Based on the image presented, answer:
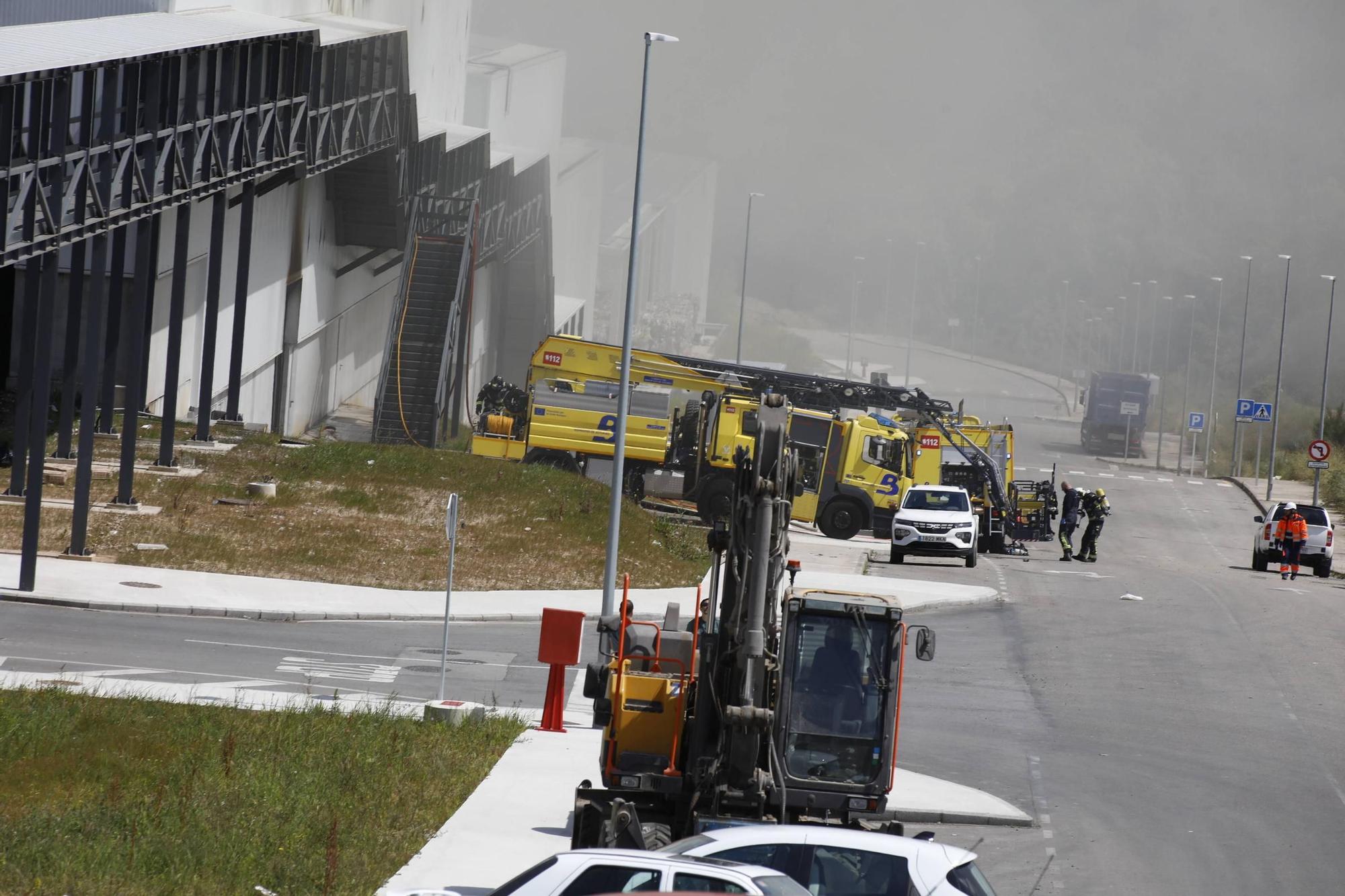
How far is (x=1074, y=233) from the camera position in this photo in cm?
19488

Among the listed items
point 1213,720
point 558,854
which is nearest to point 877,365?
point 1213,720

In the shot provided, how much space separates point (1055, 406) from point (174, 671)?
98.2 metres

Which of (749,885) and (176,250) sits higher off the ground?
(176,250)

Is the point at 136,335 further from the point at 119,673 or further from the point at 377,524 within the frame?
the point at 119,673

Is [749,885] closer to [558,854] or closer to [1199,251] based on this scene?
[558,854]

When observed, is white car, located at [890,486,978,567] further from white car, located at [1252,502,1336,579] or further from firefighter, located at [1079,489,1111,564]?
white car, located at [1252,502,1336,579]

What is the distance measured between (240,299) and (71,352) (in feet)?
20.3

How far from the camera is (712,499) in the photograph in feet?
126

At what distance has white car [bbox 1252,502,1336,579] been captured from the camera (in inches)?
1495

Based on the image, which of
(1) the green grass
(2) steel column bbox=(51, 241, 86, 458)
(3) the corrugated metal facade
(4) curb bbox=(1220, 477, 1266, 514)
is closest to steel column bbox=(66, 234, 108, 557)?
(2) steel column bbox=(51, 241, 86, 458)

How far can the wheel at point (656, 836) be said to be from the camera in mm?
11391

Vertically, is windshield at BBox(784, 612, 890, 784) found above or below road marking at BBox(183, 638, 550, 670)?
above

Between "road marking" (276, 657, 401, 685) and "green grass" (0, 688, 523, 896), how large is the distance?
318 cm

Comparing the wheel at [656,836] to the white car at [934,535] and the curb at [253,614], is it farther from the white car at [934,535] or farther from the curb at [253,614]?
the white car at [934,535]
